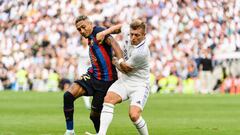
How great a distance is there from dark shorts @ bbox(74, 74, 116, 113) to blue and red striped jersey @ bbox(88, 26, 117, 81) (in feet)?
0.24

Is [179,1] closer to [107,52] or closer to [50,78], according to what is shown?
[50,78]

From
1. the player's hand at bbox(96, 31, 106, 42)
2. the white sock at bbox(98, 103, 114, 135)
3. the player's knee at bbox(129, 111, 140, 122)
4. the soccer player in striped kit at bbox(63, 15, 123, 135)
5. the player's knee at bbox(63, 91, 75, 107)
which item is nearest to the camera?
the player's knee at bbox(129, 111, 140, 122)

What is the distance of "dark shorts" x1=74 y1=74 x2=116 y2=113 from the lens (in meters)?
12.4

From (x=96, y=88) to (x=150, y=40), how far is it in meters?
23.4

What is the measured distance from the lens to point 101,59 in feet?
40.1

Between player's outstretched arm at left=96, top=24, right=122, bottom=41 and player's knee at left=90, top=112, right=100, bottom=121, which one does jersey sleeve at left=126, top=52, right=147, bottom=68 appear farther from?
player's knee at left=90, top=112, right=100, bottom=121

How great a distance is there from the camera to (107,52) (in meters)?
12.2

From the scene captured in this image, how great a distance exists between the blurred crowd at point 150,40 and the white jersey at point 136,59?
21551 mm

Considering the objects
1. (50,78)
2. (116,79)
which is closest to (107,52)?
(116,79)

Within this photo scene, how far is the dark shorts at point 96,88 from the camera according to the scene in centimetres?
1237

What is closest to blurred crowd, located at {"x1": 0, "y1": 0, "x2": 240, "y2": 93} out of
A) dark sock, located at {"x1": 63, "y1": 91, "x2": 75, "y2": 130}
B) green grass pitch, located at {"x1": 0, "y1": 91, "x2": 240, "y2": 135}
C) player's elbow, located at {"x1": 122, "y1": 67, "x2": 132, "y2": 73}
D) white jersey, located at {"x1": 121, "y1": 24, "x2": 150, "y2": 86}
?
green grass pitch, located at {"x1": 0, "y1": 91, "x2": 240, "y2": 135}

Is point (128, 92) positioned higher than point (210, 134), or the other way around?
point (128, 92)

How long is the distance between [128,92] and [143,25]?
3.72 ft

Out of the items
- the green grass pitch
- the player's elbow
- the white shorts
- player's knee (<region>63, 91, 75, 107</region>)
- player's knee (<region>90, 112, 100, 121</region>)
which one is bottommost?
the green grass pitch
